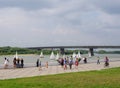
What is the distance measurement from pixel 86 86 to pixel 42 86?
100 inches

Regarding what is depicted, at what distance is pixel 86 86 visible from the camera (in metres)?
18.0


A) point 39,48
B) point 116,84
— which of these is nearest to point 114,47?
point 39,48

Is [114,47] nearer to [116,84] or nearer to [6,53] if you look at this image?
[6,53]

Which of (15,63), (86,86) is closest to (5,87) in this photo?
(86,86)

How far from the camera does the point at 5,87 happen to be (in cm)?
1789

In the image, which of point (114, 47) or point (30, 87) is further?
point (114, 47)

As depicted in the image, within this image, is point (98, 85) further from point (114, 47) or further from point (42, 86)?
point (114, 47)

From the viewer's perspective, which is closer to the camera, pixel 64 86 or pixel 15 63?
pixel 64 86

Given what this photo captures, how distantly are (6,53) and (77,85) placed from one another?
478ft

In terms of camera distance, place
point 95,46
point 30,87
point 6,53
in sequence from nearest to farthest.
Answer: point 30,87, point 95,46, point 6,53

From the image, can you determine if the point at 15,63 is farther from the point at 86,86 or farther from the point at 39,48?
the point at 39,48

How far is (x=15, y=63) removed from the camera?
141 ft

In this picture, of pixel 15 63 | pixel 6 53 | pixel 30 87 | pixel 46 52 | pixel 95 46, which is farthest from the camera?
pixel 46 52

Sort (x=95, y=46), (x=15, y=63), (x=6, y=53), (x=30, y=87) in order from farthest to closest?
1. (x=6, y=53)
2. (x=95, y=46)
3. (x=15, y=63)
4. (x=30, y=87)
